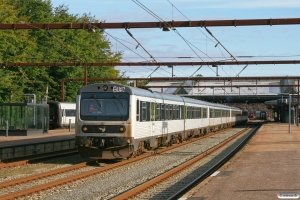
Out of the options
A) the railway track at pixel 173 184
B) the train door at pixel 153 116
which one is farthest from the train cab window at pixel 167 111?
the railway track at pixel 173 184

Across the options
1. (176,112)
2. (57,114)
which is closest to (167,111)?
(176,112)

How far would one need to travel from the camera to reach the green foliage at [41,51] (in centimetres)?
4947

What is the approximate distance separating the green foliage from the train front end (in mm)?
28131

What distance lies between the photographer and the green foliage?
49469mm

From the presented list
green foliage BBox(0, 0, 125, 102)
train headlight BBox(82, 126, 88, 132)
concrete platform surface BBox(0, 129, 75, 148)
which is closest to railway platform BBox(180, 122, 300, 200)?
train headlight BBox(82, 126, 88, 132)

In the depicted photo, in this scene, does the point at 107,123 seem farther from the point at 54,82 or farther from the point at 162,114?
the point at 54,82

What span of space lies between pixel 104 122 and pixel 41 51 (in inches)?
1648

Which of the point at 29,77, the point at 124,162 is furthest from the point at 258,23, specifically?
the point at 29,77

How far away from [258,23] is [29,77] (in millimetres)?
38987

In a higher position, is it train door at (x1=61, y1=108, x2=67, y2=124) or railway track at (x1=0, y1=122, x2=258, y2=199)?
train door at (x1=61, y1=108, x2=67, y2=124)

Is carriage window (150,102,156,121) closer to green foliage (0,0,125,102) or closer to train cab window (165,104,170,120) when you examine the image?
train cab window (165,104,170,120)

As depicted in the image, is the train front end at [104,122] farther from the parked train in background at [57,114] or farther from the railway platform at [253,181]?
the parked train in background at [57,114]

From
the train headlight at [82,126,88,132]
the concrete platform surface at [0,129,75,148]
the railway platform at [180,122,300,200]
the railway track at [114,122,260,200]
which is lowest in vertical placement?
the railway track at [114,122,260,200]

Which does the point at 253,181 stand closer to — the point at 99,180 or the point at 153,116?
the point at 99,180
